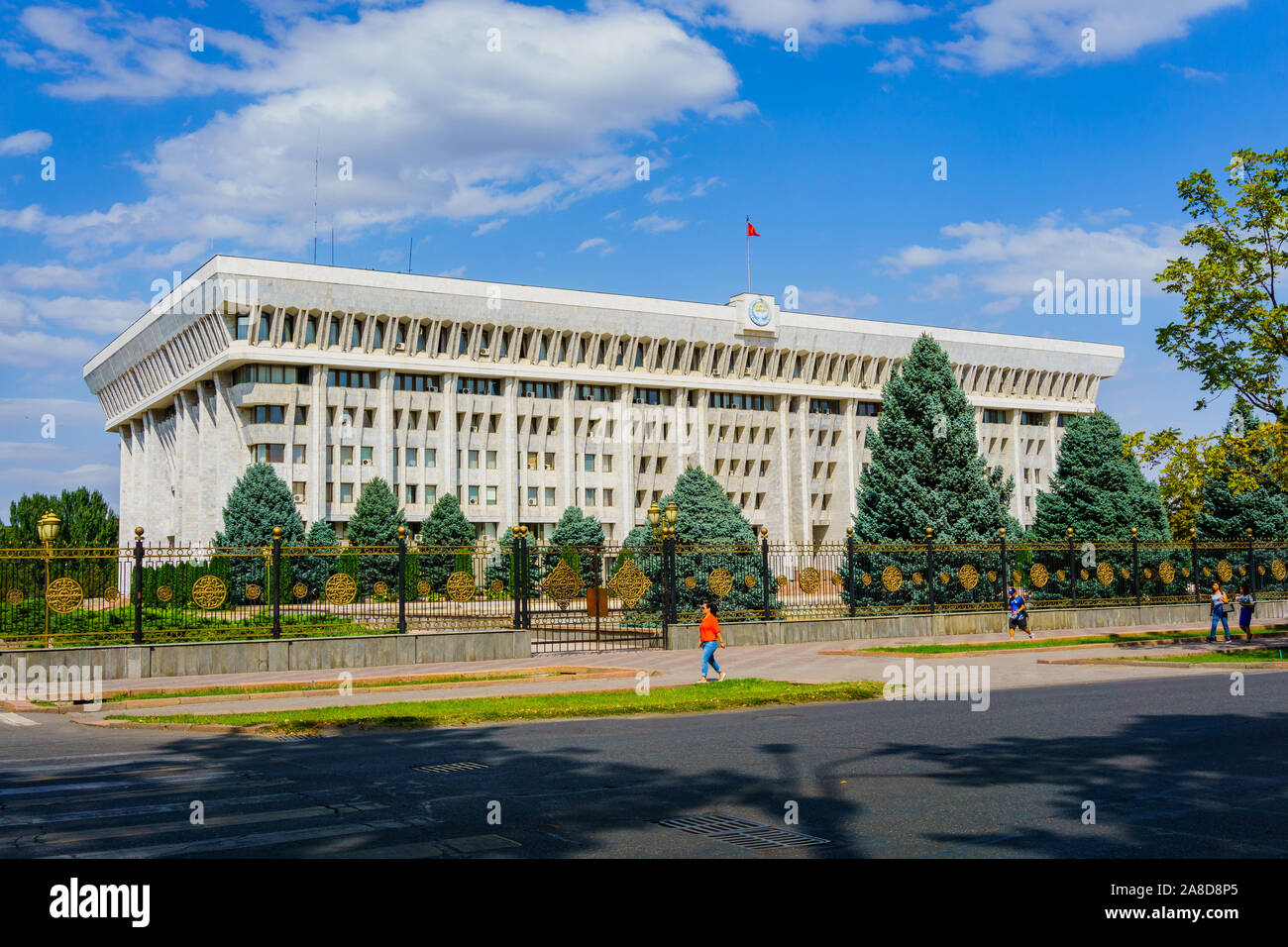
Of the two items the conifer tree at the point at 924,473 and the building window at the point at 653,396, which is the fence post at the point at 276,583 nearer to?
the conifer tree at the point at 924,473

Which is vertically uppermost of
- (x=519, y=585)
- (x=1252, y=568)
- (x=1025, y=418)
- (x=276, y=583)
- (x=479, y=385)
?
(x=479, y=385)

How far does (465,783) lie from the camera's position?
8.77 meters

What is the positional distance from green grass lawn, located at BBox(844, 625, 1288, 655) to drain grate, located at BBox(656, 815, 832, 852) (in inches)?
674

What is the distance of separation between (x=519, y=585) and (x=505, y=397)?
49575 mm

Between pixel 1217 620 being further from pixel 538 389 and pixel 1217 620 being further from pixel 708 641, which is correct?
pixel 538 389

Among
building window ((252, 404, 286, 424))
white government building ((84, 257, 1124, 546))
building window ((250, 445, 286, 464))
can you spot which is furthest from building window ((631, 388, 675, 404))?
building window ((250, 445, 286, 464))

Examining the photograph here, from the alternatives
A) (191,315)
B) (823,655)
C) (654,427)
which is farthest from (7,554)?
(654,427)

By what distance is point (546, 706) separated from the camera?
14273 mm

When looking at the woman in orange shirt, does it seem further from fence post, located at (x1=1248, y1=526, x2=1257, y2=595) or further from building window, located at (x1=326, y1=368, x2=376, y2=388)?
building window, located at (x1=326, y1=368, x2=376, y2=388)

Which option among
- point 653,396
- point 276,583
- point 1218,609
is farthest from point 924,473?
point 653,396

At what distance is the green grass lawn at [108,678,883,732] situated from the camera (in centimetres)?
1322

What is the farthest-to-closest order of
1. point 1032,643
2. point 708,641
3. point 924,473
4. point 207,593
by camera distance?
point 924,473, point 1032,643, point 207,593, point 708,641

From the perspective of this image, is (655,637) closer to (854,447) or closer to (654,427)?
(654,427)
